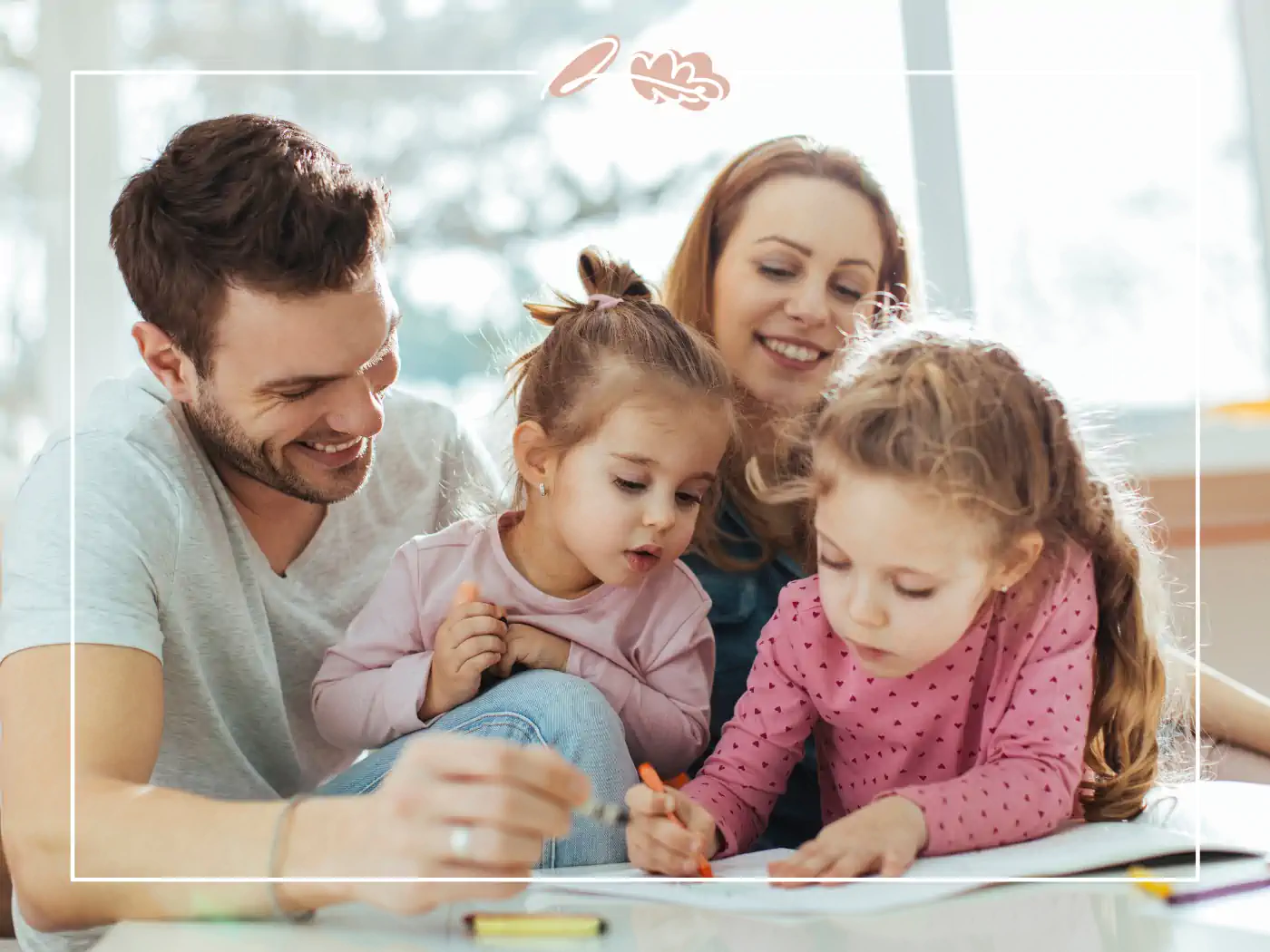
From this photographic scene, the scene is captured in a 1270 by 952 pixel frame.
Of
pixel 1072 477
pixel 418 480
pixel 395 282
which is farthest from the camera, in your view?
pixel 418 480

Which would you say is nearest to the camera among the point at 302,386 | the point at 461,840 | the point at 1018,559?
A: the point at 461,840

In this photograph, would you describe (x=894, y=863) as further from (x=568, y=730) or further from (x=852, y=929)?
(x=568, y=730)

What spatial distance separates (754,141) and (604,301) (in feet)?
0.56

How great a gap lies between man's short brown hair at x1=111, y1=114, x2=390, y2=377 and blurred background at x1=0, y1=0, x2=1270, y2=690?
36 mm

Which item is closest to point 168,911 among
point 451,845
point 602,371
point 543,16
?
point 451,845

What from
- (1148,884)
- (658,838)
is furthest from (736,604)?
(1148,884)

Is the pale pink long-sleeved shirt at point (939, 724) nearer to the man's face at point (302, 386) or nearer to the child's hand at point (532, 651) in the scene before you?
the child's hand at point (532, 651)

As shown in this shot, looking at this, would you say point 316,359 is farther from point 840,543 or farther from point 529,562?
point 840,543

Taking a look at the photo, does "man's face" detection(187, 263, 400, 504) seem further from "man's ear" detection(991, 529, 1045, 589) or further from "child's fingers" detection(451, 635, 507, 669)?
"man's ear" detection(991, 529, 1045, 589)

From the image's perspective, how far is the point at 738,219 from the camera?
0.91 meters

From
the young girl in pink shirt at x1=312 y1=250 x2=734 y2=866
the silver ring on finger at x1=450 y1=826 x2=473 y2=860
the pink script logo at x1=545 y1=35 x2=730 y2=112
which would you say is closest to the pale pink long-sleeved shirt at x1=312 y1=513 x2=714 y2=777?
the young girl in pink shirt at x1=312 y1=250 x2=734 y2=866

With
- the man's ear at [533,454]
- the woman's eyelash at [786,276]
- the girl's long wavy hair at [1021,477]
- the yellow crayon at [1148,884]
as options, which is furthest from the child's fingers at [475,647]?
the yellow crayon at [1148,884]

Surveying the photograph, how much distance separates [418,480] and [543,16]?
396 millimetres

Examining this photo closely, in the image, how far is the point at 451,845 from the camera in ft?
2.20
